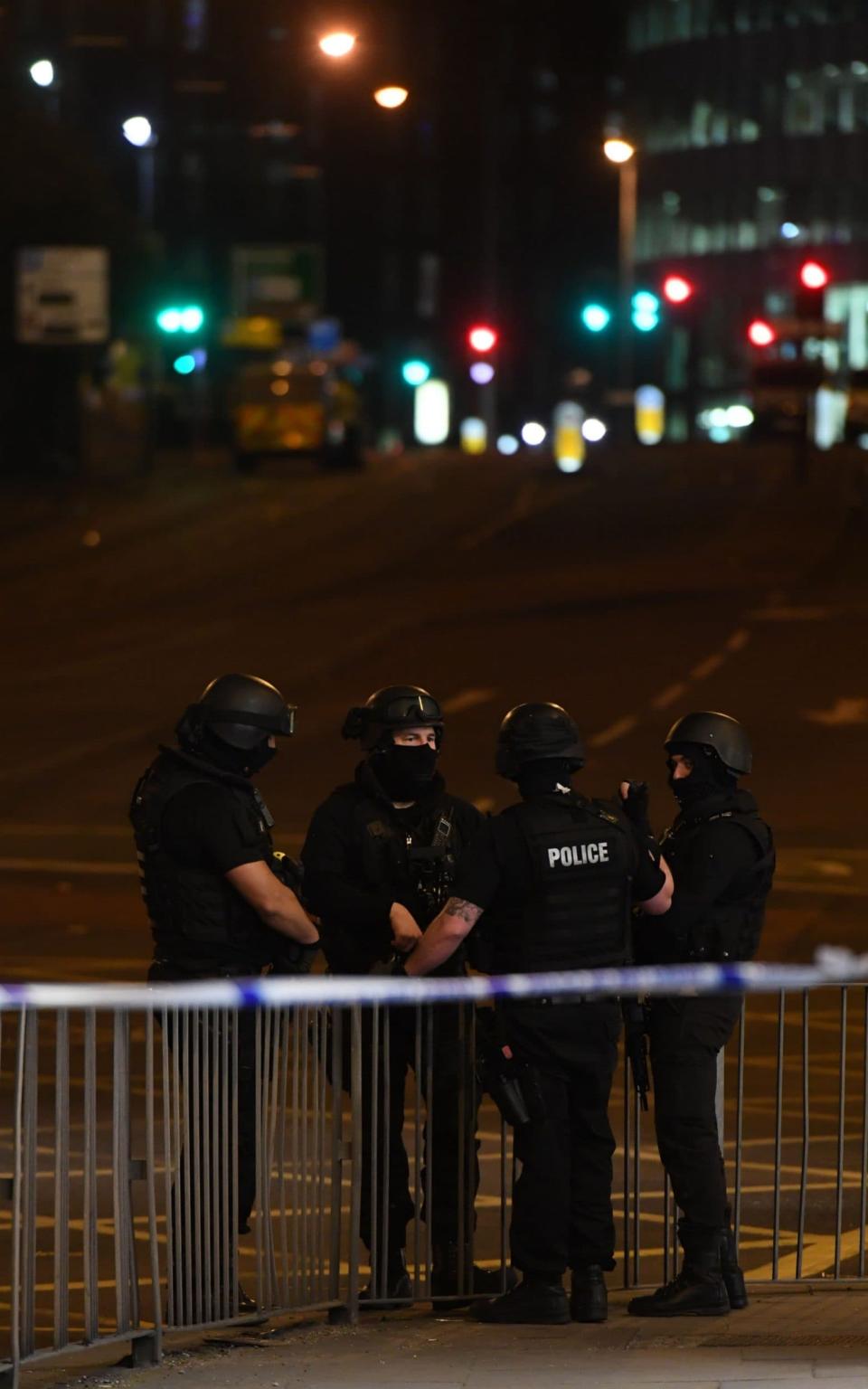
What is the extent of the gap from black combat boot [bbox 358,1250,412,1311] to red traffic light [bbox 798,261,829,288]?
130 ft

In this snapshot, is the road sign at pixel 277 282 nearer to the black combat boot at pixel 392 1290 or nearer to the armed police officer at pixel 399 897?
the armed police officer at pixel 399 897

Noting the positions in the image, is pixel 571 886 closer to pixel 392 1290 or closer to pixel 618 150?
pixel 392 1290

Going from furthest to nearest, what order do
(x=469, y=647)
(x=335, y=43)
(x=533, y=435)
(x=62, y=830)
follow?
(x=533, y=435) < (x=335, y=43) < (x=469, y=647) < (x=62, y=830)

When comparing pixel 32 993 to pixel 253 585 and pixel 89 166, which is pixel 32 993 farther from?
pixel 89 166

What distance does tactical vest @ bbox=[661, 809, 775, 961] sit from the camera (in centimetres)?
776

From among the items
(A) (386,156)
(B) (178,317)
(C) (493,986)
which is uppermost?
(A) (386,156)

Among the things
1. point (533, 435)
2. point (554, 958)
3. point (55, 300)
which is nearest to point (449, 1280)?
point (554, 958)

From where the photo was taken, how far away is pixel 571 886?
24.3 feet

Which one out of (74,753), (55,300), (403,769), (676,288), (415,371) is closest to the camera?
(403,769)

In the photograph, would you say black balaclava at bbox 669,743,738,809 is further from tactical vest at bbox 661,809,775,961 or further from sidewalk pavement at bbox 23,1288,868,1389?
sidewalk pavement at bbox 23,1288,868,1389

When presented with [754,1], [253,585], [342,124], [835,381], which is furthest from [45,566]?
[754,1]

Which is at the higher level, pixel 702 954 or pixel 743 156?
pixel 743 156

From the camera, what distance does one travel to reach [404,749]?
808 centimetres

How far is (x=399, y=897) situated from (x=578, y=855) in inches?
32.5
